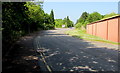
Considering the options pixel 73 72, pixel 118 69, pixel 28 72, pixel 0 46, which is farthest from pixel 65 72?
pixel 0 46

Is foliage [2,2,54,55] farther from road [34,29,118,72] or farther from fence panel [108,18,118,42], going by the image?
fence panel [108,18,118,42]

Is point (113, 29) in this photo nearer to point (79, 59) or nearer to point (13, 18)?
point (79, 59)

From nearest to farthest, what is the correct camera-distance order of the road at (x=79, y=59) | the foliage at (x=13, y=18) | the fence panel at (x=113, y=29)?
the road at (x=79, y=59), the foliage at (x=13, y=18), the fence panel at (x=113, y=29)

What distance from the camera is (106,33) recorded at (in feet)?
67.1

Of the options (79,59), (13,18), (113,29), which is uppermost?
(13,18)

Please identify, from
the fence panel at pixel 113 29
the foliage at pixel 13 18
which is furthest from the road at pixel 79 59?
the fence panel at pixel 113 29

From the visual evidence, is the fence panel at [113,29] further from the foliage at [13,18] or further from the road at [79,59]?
the foliage at [13,18]

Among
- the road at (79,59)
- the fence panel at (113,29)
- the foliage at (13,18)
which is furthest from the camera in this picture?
the fence panel at (113,29)

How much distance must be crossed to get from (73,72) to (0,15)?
5.43 meters

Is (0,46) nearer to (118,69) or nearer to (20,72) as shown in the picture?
(20,72)

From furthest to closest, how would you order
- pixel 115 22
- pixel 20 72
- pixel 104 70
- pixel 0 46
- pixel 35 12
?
pixel 35 12, pixel 115 22, pixel 0 46, pixel 104 70, pixel 20 72

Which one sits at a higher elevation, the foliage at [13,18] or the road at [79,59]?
the foliage at [13,18]

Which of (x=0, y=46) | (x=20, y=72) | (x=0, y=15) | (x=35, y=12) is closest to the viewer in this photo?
(x=20, y=72)

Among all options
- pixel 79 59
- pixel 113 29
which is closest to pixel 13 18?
pixel 79 59
